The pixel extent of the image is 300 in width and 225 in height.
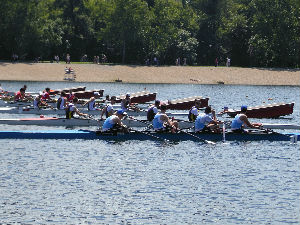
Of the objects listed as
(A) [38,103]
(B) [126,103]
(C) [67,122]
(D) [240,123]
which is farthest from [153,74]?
(D) [240,123]

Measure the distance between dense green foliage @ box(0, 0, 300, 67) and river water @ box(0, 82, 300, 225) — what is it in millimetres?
71556

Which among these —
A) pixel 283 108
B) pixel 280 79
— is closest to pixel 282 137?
pixel 283 108

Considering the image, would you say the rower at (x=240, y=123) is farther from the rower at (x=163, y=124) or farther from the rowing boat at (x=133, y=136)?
the rower at (x=163, y=124)

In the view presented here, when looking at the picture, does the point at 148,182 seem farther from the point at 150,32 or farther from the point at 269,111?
the point at 150,32

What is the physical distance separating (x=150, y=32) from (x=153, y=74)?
12524 mm

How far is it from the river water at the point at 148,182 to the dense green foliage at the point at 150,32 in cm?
7156

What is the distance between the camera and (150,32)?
111 m

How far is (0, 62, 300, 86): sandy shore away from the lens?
95688 mm

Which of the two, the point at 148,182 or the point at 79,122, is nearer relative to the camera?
the point at 148,182

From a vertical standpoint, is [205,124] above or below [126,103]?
below

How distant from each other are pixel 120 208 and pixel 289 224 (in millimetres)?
5378

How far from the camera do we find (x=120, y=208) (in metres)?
23.7

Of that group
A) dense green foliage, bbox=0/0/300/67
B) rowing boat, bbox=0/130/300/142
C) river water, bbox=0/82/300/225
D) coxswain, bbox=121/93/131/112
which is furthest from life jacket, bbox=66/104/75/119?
dense green foliage, bbox=0/0/300/67

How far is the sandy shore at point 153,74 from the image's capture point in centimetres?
9569
